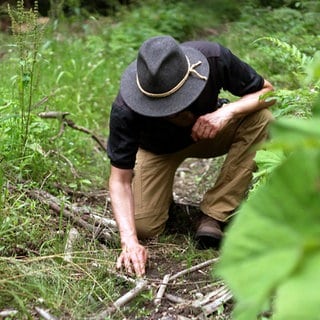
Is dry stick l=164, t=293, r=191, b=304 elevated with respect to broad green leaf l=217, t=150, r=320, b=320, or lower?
lower

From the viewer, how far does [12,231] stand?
2855mm

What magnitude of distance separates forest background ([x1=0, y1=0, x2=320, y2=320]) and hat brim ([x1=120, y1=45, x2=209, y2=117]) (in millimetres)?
334

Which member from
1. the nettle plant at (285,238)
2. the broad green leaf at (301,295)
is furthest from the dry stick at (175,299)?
the broad green leaf at (301,295)

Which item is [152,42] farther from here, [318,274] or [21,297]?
[318,274]

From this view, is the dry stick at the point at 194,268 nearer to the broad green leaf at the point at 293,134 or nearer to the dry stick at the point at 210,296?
the dry stick at the point at 210,296

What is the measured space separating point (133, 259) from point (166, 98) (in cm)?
70

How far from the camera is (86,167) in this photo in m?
4.14

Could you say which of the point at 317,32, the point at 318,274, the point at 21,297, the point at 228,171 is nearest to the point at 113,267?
the point at 21,297

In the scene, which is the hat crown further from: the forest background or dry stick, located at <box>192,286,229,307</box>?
dry stick, located at <box>192,286,229,307</box>

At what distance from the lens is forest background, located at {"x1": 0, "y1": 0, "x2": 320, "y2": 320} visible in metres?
1.02

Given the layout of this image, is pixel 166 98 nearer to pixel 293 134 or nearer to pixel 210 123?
pixel 210 123

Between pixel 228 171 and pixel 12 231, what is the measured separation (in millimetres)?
1202

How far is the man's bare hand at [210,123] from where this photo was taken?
3.12 meters

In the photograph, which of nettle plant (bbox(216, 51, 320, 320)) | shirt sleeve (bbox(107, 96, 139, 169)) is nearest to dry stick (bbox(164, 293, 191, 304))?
shirt sleeve (bbox(107, 96, 139, 169))
